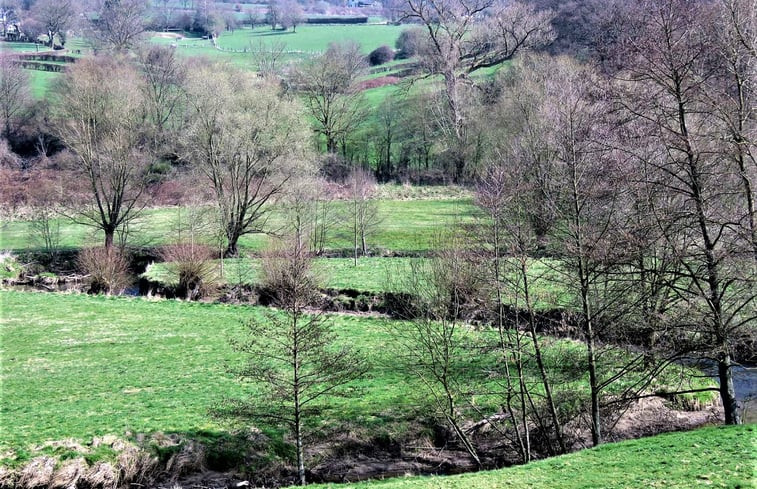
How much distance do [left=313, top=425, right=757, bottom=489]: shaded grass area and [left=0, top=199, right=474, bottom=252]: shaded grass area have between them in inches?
1006

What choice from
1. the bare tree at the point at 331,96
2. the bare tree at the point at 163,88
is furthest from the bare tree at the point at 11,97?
the bare tree at the point at 331,96

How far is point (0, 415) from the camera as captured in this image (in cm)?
1755

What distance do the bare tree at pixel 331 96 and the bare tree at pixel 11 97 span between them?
29.8 metres

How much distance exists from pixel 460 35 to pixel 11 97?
48.6 meters

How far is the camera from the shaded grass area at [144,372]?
17281mm

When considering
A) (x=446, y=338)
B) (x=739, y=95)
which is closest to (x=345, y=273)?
(x=446, y=338)

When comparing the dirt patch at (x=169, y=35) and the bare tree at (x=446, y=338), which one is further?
the dirt patch at (x=169, y=35)

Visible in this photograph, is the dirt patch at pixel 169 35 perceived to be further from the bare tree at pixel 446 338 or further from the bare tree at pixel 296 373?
the bare tree at pixel 296 373

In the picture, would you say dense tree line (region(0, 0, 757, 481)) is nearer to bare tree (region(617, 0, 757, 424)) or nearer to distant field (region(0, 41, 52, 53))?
bare tree (region(617, 0, 757, 424))

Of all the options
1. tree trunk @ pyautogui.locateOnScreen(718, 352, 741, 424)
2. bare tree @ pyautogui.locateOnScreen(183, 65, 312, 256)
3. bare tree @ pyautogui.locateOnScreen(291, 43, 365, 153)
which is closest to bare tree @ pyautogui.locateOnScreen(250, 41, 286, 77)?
bare tree @ pyautogui.locateOnScreen(291, 43, 365, 153)

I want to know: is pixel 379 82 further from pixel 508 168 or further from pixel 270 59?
pixel 508 168

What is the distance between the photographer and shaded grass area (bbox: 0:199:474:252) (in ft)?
139

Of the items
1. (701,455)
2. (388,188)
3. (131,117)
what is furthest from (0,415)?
(388,188)

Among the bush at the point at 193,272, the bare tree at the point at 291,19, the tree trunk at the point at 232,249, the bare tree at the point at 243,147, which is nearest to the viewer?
the bush at the point at 193,272
